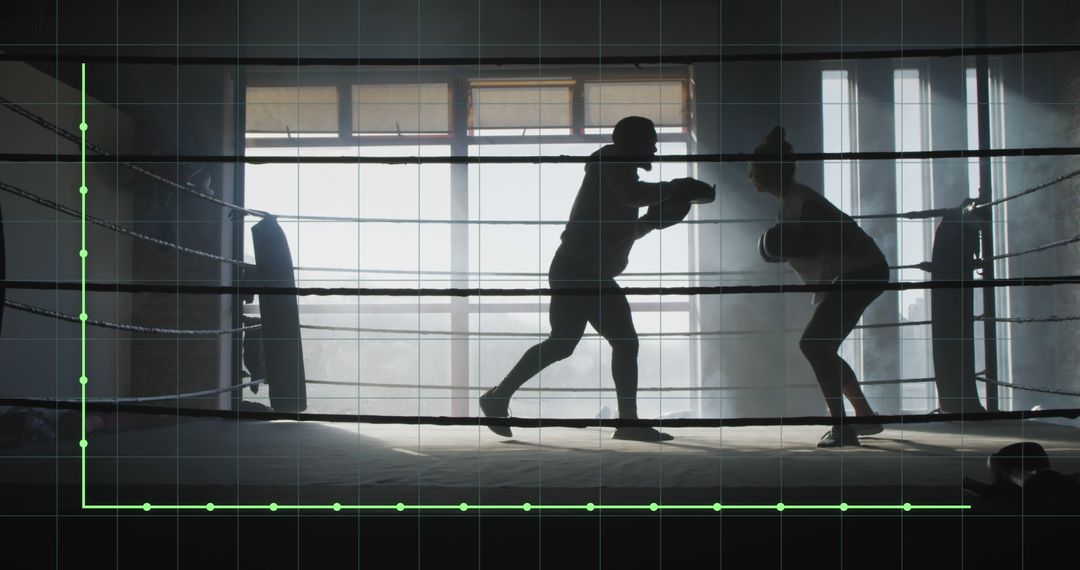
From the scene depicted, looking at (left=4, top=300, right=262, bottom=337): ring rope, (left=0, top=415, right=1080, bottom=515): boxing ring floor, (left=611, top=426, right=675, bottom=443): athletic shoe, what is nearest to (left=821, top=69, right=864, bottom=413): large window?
(left=0, top=415, right=1080, bottom=515): boxing ring floor

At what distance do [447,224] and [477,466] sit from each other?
52 centimetres

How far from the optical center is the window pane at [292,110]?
4.33ft

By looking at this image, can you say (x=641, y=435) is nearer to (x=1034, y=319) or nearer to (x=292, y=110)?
(x=1034, y=319)

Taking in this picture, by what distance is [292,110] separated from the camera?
1.32m

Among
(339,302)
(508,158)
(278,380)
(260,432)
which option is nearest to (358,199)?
(339,302)

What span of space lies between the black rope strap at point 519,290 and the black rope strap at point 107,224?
64 mm

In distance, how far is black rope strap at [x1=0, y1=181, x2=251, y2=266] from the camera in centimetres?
132

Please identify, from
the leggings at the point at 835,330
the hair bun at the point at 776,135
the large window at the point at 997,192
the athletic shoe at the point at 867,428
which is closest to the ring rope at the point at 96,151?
the hair bun at the point at 776,135

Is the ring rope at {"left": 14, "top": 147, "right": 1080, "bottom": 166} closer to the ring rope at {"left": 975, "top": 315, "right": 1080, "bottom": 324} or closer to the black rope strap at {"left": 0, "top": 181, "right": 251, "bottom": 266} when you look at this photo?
the black rope strap at {"left": 0, "top": 181, "right": 251, "bottom": 266}

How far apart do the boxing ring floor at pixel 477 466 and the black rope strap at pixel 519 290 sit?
0.93 feet

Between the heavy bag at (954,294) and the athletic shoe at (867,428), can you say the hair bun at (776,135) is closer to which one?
the heavy bag at (954,294)

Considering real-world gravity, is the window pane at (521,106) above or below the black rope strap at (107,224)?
above

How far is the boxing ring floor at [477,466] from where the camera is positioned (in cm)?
133
